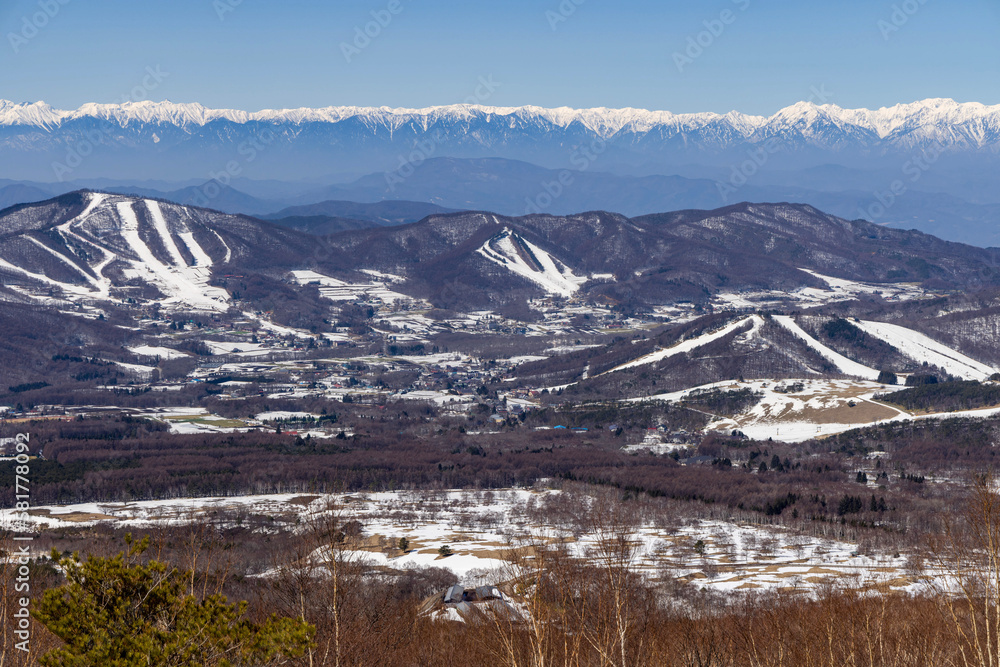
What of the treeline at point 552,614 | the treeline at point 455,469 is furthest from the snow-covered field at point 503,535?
the treeline at point 455,469

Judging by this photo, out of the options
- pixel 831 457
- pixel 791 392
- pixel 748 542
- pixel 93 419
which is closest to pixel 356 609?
pixel 748 542

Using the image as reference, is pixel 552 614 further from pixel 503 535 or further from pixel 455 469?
pixel 455 469

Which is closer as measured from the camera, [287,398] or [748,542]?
[748,542]

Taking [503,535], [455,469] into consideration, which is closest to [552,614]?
[503,535]

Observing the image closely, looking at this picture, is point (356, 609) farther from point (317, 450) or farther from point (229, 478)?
point (317, 450)

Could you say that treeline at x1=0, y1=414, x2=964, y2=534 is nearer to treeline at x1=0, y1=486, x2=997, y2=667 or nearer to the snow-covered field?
the snow-covered field

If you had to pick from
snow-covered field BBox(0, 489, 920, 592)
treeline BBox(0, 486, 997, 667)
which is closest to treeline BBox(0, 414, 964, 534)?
snow-covered field BBox(0, 489, 920, 592)

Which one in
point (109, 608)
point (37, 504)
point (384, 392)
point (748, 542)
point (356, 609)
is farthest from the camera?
point (384, 392)

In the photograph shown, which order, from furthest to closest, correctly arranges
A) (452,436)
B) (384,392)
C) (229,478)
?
1. (384,392)
2. (452,436)
3. (229,478)
